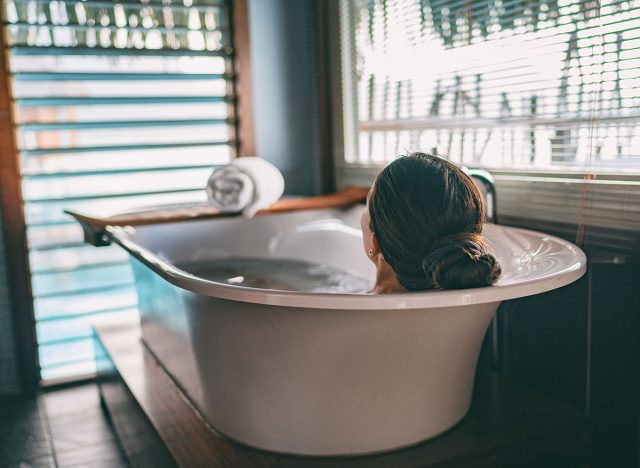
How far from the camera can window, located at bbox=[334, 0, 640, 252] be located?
174 cm

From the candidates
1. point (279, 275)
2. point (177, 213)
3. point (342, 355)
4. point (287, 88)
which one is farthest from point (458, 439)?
point (287, 88)

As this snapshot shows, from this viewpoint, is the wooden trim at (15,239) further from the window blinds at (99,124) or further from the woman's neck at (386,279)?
the woman's neck at (386,279)

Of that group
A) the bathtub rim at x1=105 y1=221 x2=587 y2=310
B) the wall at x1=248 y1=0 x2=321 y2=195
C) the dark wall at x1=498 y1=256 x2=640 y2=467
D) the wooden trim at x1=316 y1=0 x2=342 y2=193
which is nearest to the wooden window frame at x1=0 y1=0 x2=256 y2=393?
the wall at x1=248 y1=0 x2=321 y2=195

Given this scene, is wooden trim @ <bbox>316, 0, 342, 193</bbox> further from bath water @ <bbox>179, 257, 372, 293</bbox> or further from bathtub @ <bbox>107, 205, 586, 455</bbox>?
bathtub @ <bbox>107, 205, 586, 455</bbox>

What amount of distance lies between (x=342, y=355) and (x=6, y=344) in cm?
195

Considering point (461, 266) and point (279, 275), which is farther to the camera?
point (279, 275)

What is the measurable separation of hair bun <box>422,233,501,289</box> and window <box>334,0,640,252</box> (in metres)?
0.35

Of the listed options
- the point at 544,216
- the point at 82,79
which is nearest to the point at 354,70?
the point at 82,79

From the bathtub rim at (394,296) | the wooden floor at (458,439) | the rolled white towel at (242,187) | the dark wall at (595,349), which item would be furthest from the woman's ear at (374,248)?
the rolled white towel at (242,187)

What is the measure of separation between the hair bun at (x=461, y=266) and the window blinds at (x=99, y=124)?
2022 millimetres

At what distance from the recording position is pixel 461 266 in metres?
1.26

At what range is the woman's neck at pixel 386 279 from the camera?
148cm

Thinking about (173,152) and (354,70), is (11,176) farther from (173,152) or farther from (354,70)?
(354,70)

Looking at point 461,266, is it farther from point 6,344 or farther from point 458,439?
point 6,344
